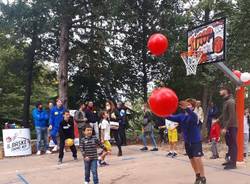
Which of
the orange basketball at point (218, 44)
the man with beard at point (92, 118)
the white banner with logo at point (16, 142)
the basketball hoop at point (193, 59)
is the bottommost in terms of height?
the white banner with logo at point (16, 142)

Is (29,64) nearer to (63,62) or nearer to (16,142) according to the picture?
(63,62)

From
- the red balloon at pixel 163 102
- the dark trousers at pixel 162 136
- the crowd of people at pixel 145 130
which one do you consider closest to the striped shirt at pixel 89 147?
the crowd of people at pixel 145 130

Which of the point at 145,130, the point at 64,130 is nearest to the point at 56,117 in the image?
the point at 64,130

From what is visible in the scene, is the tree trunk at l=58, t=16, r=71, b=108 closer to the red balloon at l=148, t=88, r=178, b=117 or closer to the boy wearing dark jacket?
the boy wearing dark jacket

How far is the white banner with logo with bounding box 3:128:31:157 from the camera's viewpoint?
1456 cm

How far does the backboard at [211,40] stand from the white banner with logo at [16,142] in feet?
21.8

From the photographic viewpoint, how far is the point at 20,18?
1756cm

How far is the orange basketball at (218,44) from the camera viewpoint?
10750 mm

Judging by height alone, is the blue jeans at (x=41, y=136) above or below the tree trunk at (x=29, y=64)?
below

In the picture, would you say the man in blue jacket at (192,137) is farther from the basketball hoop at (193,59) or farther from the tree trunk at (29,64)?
the tree trunk at (29,64)

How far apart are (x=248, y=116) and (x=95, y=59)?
10721 mm

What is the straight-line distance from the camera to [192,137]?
28.6 feet

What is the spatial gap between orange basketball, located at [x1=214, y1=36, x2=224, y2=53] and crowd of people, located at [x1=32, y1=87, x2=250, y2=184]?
3.31 feet

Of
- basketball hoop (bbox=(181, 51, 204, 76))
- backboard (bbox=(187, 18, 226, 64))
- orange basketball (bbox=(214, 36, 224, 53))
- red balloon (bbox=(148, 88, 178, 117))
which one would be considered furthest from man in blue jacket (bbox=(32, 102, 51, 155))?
red balloon (bbox=(148, 88, 178, 117))
